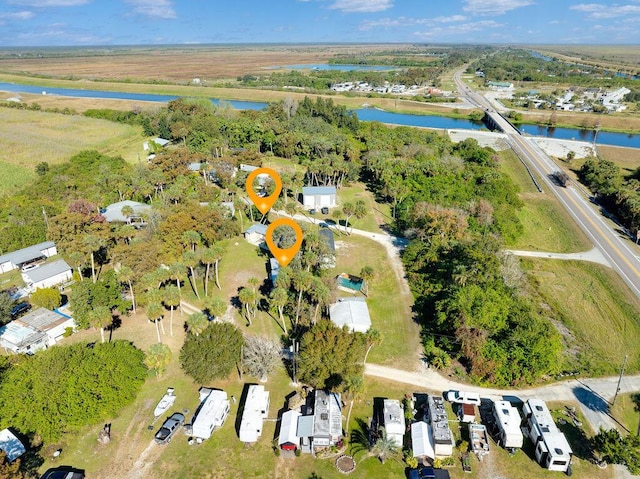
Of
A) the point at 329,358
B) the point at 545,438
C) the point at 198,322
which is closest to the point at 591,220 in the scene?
the point at 545,438

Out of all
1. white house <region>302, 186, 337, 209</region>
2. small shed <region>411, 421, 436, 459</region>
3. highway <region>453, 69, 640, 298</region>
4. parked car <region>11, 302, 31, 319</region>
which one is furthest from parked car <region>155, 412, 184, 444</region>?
highway <region>453, 69, 640, 298</region>

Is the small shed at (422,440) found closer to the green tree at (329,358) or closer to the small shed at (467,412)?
the small shed at (467,412)

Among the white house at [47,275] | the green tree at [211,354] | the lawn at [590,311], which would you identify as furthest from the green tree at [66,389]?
the lawn at [590,311]

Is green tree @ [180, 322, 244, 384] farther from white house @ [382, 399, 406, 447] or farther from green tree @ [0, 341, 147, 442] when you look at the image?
white house @ [382, 399, 406, 447]

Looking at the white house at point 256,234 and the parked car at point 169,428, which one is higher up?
the white house at point 256,234

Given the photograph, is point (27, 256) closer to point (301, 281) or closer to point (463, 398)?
point (301, 281)

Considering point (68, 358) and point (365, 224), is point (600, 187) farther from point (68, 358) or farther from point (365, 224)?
point (68, 358)
